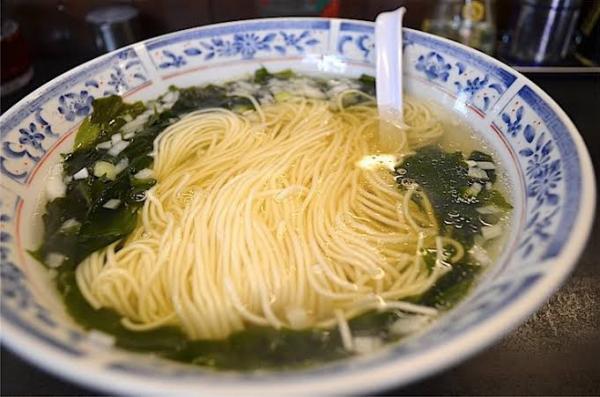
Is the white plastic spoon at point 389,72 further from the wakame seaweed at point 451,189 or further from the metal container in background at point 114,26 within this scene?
the metal container in background at point 114,26

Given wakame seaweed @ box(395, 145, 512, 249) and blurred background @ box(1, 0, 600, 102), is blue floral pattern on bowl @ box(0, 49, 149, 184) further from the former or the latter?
wakame seaweed @ box(395, 145, 512, 249)

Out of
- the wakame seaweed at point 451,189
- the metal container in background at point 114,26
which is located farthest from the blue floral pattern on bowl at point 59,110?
the wakame seaweed at point 451,189

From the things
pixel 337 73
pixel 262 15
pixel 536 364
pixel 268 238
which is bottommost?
pixel 536 364

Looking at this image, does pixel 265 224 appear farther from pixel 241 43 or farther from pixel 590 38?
pixel 590 38

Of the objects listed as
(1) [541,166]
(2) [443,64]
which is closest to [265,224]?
(1) [541,166]

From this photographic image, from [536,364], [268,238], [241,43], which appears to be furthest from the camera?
[241,43]

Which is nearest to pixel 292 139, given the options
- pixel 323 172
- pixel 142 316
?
pixel 323 172
